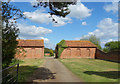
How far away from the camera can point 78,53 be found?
3747 centimetres

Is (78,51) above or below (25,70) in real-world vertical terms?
above

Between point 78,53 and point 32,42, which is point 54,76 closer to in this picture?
point 78,53

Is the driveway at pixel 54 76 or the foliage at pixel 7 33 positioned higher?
the foliage at pixel 7 33

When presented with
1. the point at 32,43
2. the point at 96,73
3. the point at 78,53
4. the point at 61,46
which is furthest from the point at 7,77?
the point at 78,53

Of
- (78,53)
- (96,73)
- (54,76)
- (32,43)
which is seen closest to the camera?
(54,76)

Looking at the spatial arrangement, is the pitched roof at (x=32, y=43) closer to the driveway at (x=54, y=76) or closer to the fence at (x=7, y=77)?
the driveway at (x=54, y=76)

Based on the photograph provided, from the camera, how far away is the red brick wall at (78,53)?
121ft

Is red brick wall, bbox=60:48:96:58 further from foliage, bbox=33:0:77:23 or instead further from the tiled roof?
foliage, bbox=33:0:77:23

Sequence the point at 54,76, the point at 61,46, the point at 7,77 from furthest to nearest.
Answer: the point at 61,46, the point at 54,76, the point at 7,77

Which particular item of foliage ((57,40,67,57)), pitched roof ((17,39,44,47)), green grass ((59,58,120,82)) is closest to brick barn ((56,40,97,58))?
foliage ((57,40,67,57))

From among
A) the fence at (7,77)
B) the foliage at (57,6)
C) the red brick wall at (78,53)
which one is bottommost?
the red brick wall at (78,53)

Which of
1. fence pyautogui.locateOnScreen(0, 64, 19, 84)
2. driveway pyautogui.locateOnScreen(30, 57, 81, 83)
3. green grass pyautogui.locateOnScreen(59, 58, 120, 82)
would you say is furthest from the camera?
green grass pyautogui.locateOnScreen(59, 58, 120, 82)

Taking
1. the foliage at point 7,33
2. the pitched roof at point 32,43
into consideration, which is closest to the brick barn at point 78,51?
the pitched roof at point 32,43

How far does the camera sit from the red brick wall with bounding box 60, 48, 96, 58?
3691 centimetres
